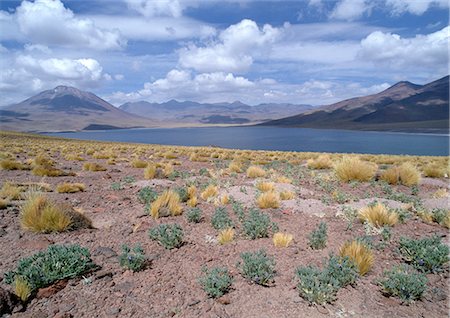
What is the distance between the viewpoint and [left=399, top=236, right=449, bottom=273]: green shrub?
180 inches

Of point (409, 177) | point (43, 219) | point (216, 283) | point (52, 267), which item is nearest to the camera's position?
point (216, 283)

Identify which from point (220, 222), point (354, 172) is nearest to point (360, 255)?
point (220, 222)

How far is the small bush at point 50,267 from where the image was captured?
373 centimetres

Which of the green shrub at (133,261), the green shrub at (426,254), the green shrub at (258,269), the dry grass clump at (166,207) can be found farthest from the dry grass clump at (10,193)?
the green shrub at (426,254)

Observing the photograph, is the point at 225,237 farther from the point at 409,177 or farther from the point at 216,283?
the point at 409,177

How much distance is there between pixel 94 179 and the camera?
1183 centimetres

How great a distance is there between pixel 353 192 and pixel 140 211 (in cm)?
631

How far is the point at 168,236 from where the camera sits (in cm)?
525

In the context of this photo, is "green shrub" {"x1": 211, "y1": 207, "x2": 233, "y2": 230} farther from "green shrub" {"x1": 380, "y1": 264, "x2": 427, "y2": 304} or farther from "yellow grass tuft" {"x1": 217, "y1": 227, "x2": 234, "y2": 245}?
"green shrub" {"x1": 380, "y1": 264, "x2": 427, "y2": 304}

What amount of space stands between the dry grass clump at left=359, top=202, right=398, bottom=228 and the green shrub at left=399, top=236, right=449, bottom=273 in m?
1.18

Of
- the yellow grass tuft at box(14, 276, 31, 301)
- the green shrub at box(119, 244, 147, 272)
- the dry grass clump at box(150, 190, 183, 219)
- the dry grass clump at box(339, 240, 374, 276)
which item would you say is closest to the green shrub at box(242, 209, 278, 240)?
the dry grass clump at box(339, 240, 374, 276)

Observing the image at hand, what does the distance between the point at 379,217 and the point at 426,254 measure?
172 centimetres

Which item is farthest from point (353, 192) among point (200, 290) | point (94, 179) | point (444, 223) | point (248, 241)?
point (94, 179)

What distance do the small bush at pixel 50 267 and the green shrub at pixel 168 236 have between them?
117 centimetres
